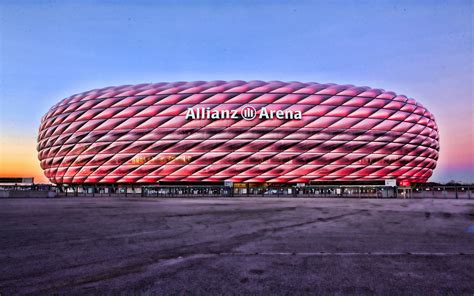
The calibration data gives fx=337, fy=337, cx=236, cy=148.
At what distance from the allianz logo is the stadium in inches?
6.0

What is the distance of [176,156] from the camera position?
52.0 m

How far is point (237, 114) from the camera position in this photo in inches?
2029

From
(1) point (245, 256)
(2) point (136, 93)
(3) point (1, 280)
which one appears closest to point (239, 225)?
(1) point (245, 256)

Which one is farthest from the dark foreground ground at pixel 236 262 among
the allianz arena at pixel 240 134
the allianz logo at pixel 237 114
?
the allianz logo at pixel 237 114

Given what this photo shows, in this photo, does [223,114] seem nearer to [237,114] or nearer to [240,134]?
[237,114]

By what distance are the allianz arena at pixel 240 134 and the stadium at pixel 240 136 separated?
15 cm

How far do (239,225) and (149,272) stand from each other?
16.8 ft

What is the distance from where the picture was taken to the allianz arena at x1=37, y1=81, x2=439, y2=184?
169 feet

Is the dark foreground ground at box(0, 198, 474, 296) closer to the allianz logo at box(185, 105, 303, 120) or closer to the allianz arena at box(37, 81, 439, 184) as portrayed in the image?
the allianz arena at box(37, 81, 439, 184)

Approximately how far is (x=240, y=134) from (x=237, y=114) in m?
3.09

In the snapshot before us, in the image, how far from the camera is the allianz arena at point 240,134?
51625mm

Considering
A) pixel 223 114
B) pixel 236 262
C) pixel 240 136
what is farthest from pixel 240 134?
pixel 236 262

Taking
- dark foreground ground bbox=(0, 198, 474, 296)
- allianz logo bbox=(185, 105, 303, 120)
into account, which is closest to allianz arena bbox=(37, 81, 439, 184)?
allianz logo bbox=(185, 105, 303, 120)

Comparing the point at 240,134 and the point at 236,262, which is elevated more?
the point at 240,134
